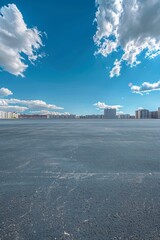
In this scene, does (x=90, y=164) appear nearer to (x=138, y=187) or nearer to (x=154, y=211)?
(x=138, y=187)

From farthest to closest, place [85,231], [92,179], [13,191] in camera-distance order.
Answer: [92,179] → [13,191] → [85,231]

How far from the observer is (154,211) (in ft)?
11.0

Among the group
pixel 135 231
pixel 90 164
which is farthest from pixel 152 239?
pixel 90 164

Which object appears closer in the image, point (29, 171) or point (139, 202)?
point (139, 202)

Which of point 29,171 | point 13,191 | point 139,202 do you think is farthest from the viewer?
point 29,171

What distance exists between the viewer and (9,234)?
2699mm

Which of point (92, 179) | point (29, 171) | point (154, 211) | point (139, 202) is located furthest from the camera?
point (29, 171)

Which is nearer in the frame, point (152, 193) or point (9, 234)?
point (9, 234)

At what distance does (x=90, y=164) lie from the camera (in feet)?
22.4

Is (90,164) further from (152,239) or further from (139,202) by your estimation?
(152,239)

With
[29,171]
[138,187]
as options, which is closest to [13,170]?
[29,171]

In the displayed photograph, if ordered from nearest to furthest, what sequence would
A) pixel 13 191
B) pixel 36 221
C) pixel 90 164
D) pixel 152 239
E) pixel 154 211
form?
pixel 152 239 → pixel 36 221 → pixel 154 211 → pixel 13 191 → pixel 90 164

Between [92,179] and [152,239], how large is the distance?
105 inches

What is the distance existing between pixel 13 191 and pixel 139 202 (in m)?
3.66
